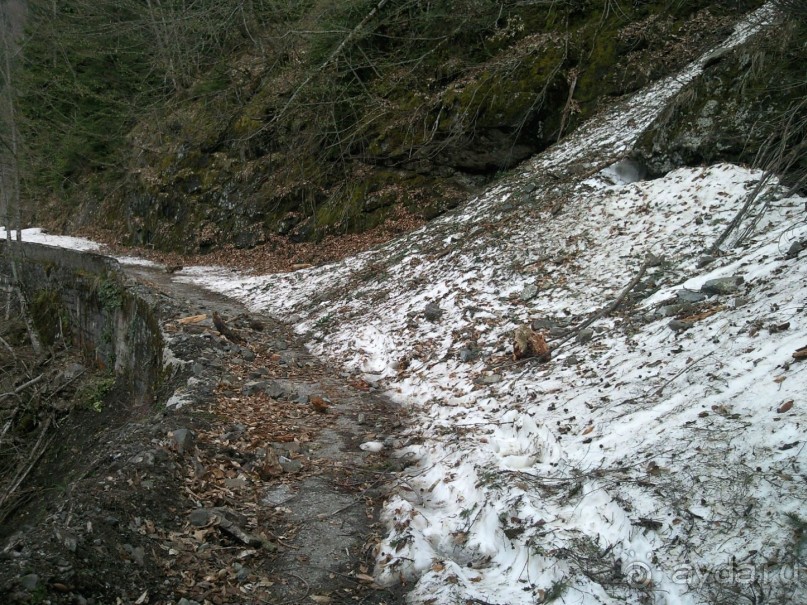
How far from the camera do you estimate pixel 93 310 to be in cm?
1287

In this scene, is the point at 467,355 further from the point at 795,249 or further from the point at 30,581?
the point at 30,581

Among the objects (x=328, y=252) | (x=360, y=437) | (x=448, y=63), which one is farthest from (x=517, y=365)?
(x=448, y=63)

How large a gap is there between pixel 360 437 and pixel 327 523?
5.03 ft

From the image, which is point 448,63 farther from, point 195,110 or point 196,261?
point 195,110

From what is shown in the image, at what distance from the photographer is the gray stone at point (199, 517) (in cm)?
431

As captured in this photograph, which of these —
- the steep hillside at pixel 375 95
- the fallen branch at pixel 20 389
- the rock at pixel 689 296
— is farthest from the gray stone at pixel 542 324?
the fallen branch at pixel 20 389

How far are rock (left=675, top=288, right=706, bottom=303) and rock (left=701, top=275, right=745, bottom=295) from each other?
0.06m

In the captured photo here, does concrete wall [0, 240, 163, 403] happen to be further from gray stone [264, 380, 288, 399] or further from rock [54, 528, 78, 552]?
rock [54, 528, 78, 552]

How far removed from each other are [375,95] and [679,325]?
38.6ft

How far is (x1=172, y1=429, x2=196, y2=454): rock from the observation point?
511 centimetres

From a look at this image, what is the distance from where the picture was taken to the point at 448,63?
14.4m

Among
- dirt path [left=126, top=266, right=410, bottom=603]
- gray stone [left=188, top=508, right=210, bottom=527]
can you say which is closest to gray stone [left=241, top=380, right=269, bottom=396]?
dirt path [left=126, top=266, right=410, bottom=603]

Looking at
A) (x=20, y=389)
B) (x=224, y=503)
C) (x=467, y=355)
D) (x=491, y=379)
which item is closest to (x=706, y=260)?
(x=491, y=379)

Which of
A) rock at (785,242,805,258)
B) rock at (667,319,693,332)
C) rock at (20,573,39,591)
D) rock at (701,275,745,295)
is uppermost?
rock at (785,242,805,258)
